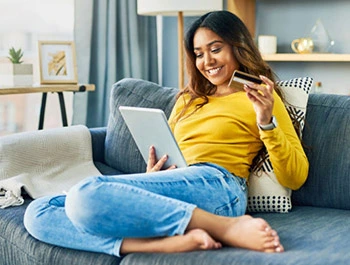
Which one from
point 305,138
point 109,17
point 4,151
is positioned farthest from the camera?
point 109,17

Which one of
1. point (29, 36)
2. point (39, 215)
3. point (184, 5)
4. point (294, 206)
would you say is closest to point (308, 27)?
point (184, 5)

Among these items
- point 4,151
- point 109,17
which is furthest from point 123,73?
point 4,151

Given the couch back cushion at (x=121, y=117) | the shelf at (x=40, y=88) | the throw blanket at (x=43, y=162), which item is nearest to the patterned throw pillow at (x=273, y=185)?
the couch back cushion at (x=121, y=117)

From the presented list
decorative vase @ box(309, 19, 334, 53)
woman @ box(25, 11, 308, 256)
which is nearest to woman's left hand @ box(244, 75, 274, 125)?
woman @ box(25, 11, 308, 256)

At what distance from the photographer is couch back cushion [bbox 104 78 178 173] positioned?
2650mm

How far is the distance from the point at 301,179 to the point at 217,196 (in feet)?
1.02

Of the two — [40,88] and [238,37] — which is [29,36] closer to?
[40,88]

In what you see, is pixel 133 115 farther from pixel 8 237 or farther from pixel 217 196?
pixel 8 237

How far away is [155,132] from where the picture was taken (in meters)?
2.13

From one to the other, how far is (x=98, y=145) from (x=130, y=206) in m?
1.02

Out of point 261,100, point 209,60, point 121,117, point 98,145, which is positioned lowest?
point 98,145

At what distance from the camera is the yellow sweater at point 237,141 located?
2.13 meters

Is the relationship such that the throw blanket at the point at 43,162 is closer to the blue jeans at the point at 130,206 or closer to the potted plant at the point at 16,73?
the blue jeans at the point at 130,206

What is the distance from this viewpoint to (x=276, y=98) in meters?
2.19
